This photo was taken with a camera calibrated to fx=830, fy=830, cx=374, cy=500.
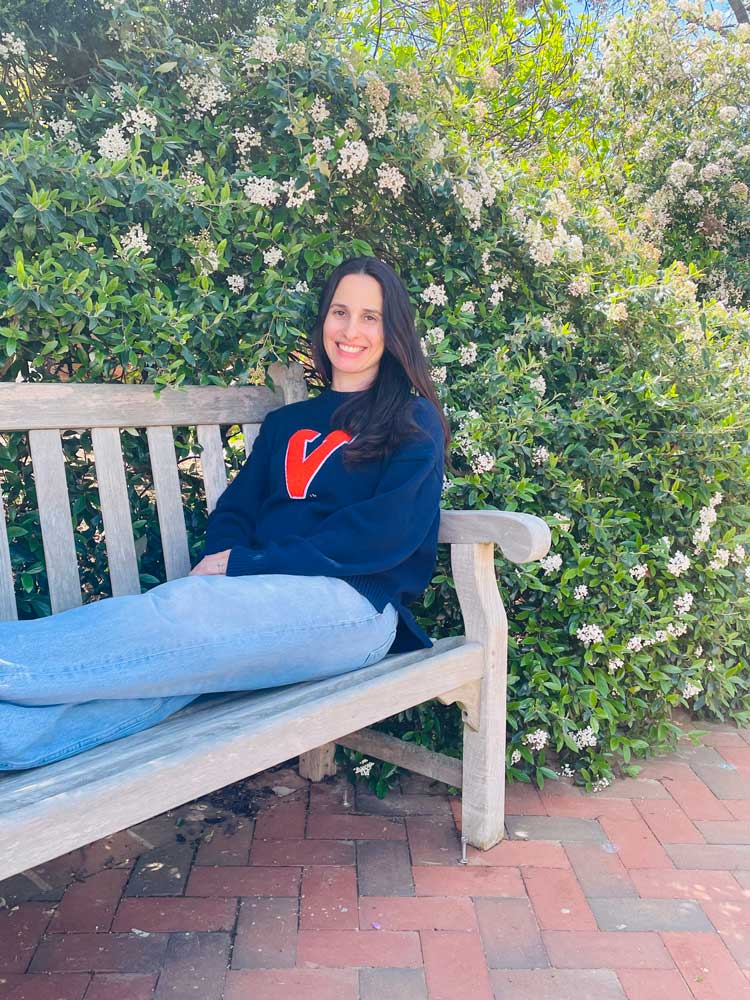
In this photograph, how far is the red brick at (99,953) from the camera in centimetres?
180

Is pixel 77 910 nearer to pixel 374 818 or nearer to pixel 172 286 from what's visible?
pixel 374 818

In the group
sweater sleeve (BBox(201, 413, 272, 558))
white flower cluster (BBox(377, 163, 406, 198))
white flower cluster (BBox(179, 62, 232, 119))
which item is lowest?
sweater sleeve (BBox(201, 413, 272, 558))

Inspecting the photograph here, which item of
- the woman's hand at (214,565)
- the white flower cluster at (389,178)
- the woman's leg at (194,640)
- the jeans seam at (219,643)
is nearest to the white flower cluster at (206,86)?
the white flower cluster at (389,178)

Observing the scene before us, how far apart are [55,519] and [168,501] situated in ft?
1.11

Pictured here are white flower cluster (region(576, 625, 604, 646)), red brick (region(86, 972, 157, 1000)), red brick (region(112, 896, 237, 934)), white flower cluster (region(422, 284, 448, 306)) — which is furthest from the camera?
white flower cluster (region(422, 284, 448, 306))

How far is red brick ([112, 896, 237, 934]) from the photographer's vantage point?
1933mm

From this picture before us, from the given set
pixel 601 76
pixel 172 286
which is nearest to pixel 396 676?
pixel 172 286

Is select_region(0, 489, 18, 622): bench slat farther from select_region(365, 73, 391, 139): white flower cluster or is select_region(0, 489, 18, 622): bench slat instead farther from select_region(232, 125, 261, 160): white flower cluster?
select_region(365, 73, 391, 139): white flower cluster

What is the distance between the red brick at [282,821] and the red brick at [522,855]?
1.62 feet

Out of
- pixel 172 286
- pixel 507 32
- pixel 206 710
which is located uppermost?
pixel 507 32

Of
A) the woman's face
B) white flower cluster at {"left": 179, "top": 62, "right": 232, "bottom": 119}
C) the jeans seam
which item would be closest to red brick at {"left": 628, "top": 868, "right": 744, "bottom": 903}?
the jeans seam

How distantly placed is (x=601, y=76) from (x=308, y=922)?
5.24 meters

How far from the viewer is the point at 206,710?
5.93 ft

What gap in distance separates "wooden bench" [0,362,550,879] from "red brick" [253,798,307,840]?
0.17 m
